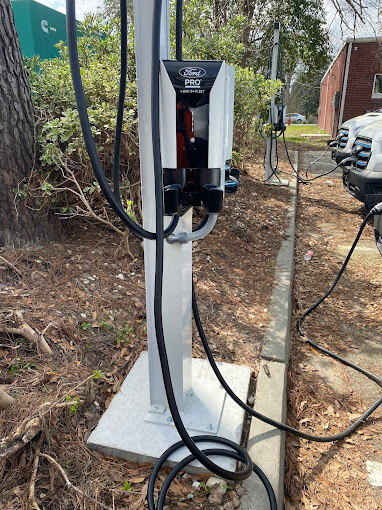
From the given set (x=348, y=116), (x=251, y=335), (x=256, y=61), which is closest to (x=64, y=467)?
(x=251, y=335)

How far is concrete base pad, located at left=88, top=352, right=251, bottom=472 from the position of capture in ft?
6.02

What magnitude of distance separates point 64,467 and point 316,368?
68.0 inches

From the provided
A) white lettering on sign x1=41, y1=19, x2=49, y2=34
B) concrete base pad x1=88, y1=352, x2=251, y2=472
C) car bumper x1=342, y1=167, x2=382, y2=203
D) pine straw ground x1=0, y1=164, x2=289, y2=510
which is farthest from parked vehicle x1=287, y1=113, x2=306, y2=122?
concrete base pad x1=88, y1=352, x2=251, y2=472

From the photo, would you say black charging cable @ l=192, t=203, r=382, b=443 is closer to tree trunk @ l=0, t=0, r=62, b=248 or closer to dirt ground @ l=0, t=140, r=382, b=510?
dirt ground @ l=0, t=140, r=382, b=510

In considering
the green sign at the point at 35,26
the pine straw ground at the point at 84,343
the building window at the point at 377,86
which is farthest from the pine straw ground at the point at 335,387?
the building window at the point at 377,86

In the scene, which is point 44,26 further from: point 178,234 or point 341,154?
point 178,234

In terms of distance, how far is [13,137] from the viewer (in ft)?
9.65

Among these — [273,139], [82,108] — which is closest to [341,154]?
[273,139]

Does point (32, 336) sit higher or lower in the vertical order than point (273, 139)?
lower

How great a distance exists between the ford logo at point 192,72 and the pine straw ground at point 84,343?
1471 mm

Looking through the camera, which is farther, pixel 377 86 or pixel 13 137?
pixel 377 86

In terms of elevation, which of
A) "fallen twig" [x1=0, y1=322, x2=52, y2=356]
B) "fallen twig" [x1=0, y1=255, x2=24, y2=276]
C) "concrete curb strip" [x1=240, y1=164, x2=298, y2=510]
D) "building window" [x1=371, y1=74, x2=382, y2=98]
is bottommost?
"concrete curb strip" [x1=240, y1=164, x2=298, y2=510]

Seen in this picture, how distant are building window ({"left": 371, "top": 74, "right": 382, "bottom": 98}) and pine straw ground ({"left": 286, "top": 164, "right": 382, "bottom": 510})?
14.1 meters

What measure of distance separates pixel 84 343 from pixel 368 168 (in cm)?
387
